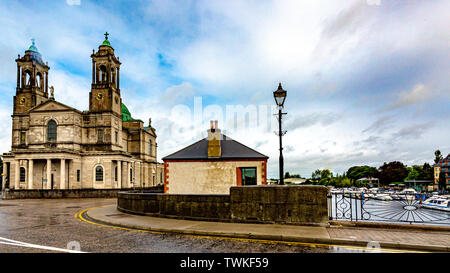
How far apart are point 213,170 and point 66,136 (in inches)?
1699

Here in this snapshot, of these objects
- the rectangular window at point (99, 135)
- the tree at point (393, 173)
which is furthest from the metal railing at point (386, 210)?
the tree at point (393, 173)

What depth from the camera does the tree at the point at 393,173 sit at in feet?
450

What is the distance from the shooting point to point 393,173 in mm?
137875

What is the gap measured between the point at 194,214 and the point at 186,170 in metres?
7.37

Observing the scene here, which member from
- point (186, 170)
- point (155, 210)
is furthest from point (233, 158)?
point (155, 210)

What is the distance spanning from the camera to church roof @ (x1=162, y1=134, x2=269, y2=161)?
65.2 ft

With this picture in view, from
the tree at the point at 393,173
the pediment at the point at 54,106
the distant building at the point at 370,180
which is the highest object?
the pediment at the point at 54,106

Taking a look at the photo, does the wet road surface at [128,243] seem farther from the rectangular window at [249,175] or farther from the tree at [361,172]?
the tree at [361,172]

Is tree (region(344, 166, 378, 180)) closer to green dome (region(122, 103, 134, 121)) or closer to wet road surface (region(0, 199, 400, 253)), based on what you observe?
green dome (region(122, 103, 134, 121))

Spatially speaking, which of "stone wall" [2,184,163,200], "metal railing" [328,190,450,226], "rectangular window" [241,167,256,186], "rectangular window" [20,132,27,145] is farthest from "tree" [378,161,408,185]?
"rectangular window" [20,132,27,145]

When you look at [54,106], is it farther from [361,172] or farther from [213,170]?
[361,172]

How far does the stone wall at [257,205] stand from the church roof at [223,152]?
6640 mm

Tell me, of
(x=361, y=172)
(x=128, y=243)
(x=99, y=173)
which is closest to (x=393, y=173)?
(x=361, y=172)
